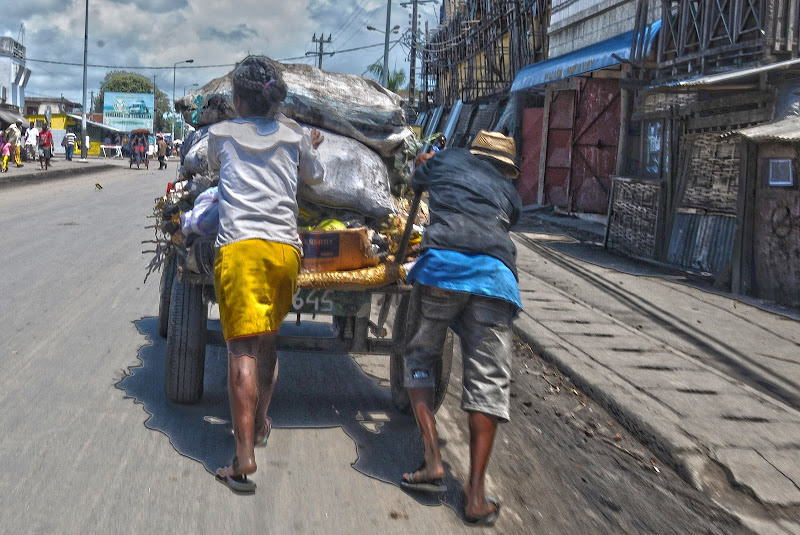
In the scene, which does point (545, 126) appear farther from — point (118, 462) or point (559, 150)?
point (118, 462)

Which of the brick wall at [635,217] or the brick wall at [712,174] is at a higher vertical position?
the brick wall at [712,174]

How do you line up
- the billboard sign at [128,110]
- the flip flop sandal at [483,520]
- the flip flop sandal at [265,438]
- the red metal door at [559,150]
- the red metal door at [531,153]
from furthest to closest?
the billboard sign at [128,110], the red metal door at [531,153], the red metal door at [559,150], the flip flop sandal at [265,438], the flip flop sandal at [483,520]

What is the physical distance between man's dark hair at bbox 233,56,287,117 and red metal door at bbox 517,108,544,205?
18.0m

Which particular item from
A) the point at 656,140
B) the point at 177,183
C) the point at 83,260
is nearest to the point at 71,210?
the point at 83,260

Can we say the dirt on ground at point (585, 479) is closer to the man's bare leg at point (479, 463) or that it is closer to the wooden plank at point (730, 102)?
the man's bare leg at point (479, 463)

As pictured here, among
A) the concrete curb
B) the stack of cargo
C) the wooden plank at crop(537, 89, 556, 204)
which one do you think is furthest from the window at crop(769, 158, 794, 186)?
the concrete curb

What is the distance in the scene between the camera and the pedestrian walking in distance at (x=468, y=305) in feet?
11.9

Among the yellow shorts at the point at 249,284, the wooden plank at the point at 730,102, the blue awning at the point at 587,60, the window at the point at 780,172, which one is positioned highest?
the blue awning at the point at 587,60

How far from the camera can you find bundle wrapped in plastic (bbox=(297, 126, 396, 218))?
4781mm

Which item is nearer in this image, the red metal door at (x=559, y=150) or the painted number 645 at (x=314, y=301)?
the painted number 645 at (x=314, y=301)

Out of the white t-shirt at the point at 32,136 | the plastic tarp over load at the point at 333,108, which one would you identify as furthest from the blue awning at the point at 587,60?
the white t-shirt at the point at 32,136

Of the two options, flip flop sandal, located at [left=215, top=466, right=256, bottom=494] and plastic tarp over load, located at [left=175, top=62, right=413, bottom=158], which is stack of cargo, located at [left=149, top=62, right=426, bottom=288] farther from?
flip flop sandal, located at [left=215, top=466, right=256, bottom=494]

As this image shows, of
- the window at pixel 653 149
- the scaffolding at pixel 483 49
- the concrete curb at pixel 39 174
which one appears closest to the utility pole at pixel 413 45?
the scaffolding at pixel 483 49

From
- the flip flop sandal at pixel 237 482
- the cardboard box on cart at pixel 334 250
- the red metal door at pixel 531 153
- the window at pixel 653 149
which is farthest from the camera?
the red metal door at pixel 531 153
